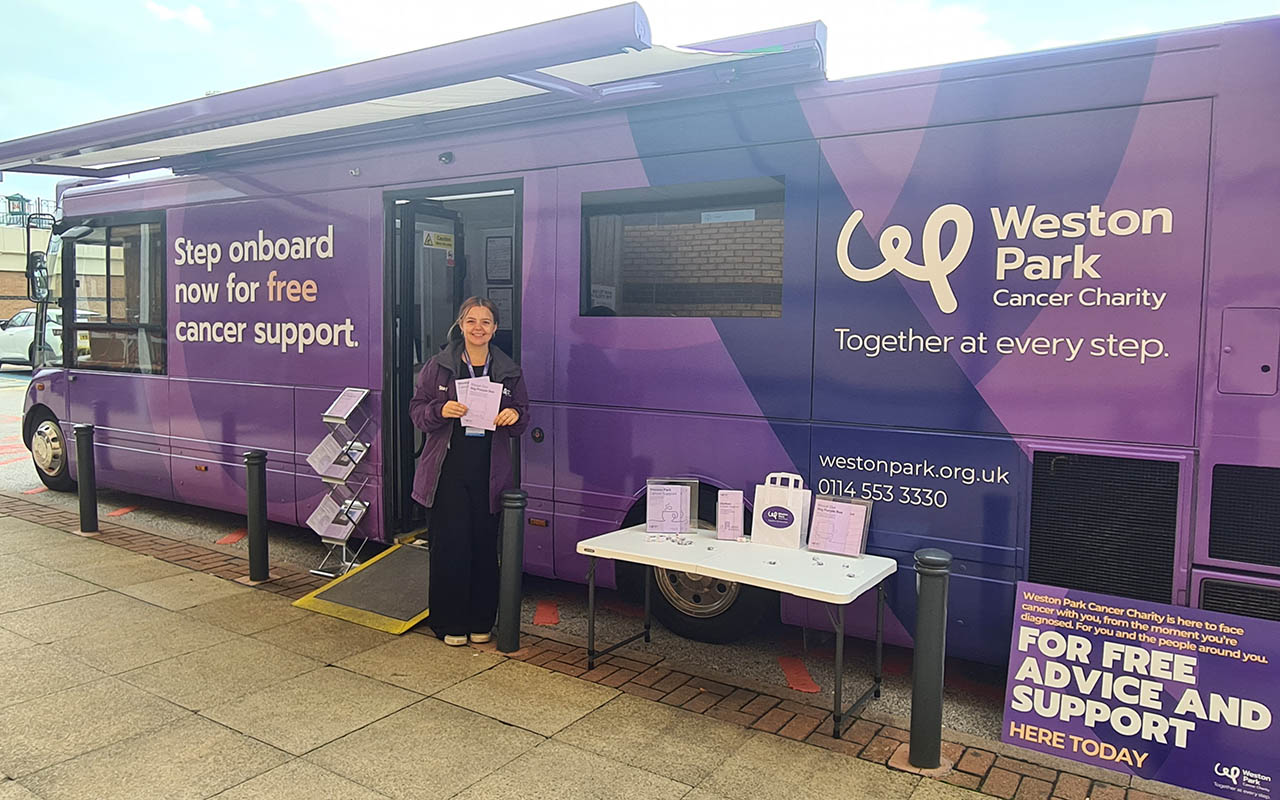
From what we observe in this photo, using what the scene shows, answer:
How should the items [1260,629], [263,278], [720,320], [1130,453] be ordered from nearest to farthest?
[1260,629], [1130,453], [720,320], [263,278]

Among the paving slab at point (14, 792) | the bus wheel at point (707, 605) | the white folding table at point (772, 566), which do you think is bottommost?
the paving slab at point (14, 792)

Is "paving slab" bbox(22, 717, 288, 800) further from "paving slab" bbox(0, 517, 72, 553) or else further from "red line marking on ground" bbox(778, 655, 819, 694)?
"paving slab" bbox(0, 517, 72, 553)

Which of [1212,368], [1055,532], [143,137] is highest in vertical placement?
[143,137]

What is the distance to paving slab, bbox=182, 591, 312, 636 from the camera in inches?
208

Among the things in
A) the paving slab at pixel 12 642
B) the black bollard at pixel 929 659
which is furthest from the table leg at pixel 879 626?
the paving slab at pixel 12 642

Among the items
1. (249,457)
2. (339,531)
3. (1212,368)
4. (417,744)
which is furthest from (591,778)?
(249,457)

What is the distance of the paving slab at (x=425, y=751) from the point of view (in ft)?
11.5

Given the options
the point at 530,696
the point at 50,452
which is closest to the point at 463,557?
the point at 530,696

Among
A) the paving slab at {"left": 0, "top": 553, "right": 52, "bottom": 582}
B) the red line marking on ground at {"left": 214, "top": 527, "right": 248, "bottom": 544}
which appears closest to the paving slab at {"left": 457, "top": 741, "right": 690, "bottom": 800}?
the paving slab at {"left": 0, "top": 553, "right": 52, "bottom": 582}

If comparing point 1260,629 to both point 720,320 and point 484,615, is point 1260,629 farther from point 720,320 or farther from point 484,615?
point 484,615

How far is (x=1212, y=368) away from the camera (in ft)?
11.5

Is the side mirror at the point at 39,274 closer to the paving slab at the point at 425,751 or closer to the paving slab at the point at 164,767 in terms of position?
the paving slab at the point at 164,767

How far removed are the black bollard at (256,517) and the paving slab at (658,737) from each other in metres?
3.05

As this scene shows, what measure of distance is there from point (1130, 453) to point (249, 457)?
207 inches
